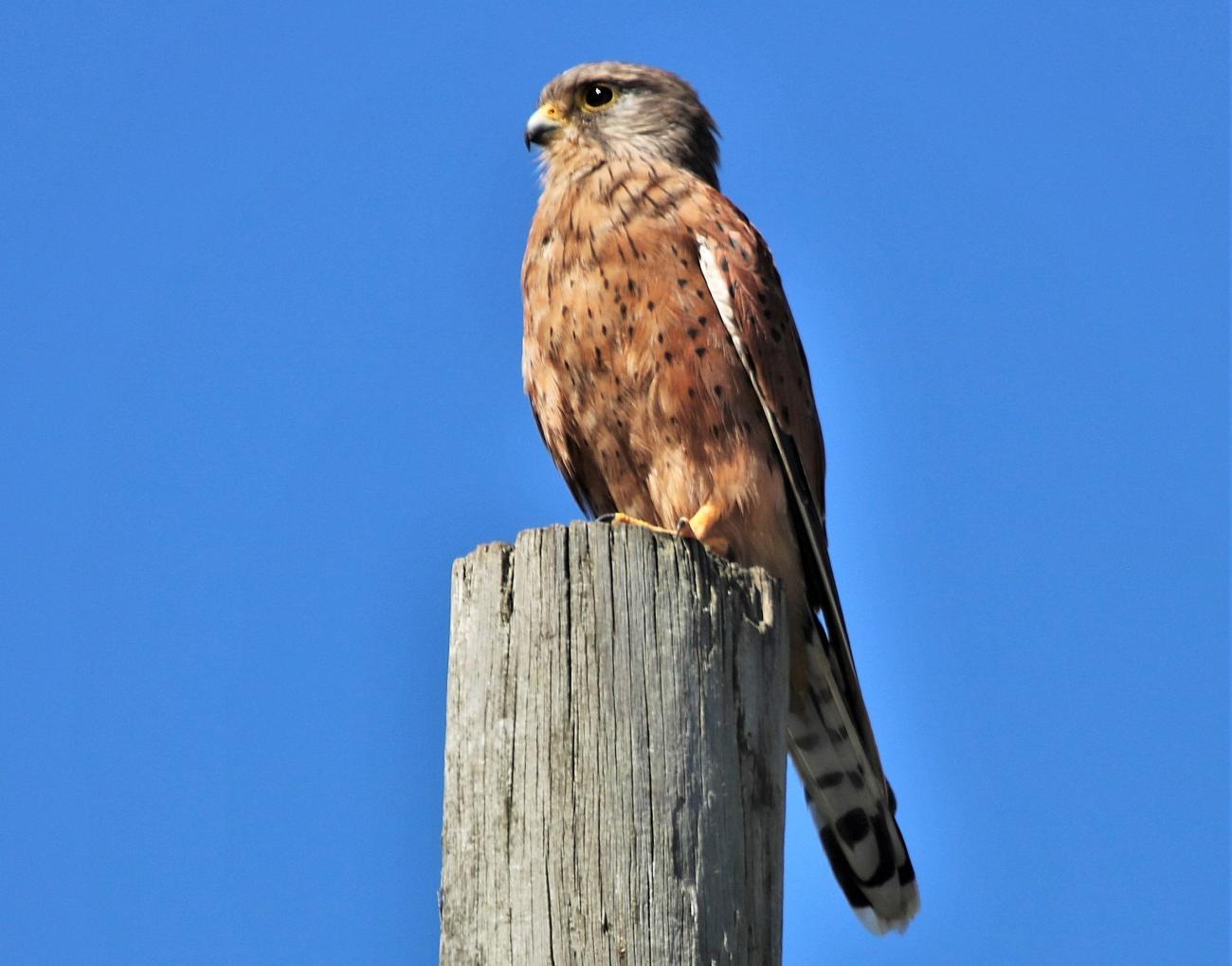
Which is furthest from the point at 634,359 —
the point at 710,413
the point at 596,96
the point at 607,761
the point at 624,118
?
the point at 607,761

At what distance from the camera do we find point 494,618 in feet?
9.23

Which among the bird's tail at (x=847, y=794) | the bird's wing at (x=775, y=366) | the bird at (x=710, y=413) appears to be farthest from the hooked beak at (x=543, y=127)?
the bird's tail at (x=847, y=794)

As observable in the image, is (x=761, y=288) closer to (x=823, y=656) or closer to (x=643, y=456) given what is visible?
(x=643, y=456)

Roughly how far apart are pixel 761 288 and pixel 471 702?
7.26 feet

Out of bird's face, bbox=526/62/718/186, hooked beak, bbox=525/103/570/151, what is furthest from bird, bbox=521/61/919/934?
hooked beak, bbox=525/103/570/151

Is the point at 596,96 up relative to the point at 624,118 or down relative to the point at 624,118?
up

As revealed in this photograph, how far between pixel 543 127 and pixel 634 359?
1290 mm

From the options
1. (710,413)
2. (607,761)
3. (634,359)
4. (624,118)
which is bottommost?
(607,761)

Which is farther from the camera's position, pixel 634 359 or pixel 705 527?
pixel 634 359

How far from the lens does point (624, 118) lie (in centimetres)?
538

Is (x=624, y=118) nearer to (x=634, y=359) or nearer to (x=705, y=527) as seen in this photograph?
(x=634, y=359)

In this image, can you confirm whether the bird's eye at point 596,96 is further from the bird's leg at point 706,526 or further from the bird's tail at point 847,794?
the bird's tail at point 847,794

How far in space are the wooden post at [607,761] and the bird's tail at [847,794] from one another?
1.38 metres

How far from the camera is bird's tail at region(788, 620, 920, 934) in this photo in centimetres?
409
